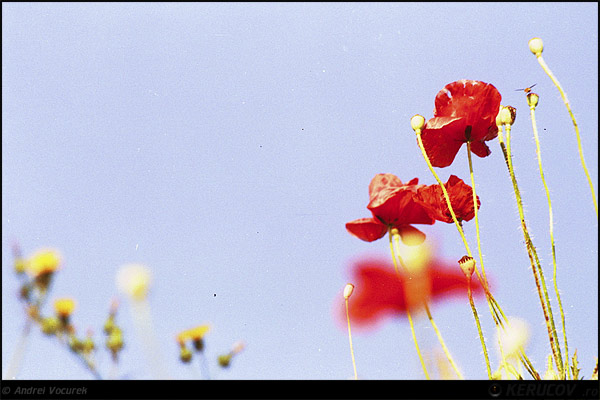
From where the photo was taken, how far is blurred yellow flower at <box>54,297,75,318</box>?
33 cm

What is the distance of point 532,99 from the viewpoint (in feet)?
1.26

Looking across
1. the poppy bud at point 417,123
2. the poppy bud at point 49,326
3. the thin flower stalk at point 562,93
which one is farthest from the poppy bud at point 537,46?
the poppy bud at point 49,326

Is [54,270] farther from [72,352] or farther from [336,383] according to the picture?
[336,383]

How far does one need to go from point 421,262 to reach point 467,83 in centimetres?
22

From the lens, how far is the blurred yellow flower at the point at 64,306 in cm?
33

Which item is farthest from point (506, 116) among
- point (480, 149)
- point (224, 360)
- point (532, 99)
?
point (224, 360)

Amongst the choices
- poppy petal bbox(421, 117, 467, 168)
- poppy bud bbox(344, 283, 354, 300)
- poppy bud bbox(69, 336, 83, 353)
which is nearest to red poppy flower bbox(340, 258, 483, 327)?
poppy bud bbox(344, 283, 354, 300)

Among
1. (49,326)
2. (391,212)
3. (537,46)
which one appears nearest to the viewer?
(49,326)

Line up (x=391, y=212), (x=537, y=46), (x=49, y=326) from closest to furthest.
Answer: (x=49, y=326)
(x=537, y=46)
(x=391, y=212)

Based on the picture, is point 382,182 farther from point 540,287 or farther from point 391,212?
point 540,287

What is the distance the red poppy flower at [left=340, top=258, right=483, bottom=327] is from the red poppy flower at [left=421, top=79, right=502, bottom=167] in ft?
0.40

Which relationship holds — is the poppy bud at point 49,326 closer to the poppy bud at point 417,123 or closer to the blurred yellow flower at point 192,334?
the blurred yellow flower at point 192,334

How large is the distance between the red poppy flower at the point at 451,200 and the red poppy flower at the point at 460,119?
0.05 meters

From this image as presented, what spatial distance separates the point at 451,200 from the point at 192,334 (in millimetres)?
253
